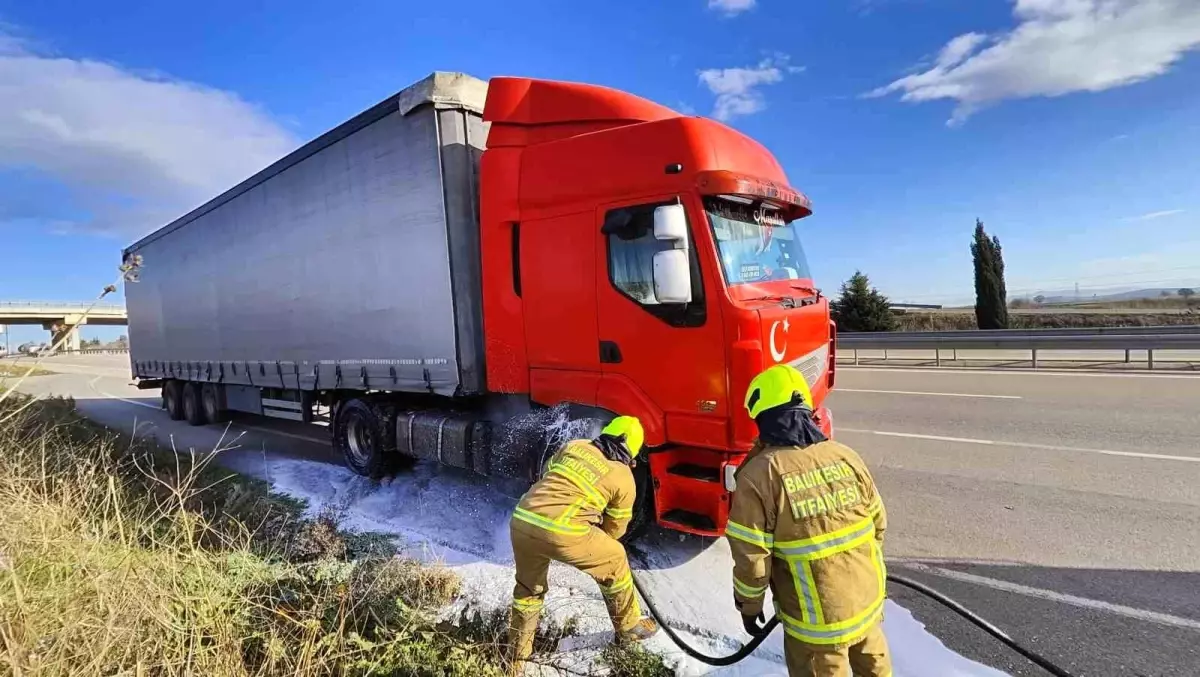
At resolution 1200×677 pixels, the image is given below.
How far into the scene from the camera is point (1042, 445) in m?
6.72

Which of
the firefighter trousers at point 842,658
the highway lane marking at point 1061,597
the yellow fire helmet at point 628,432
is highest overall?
the yellow fire helmet at point 628,432

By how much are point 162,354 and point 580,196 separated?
11.0 meters

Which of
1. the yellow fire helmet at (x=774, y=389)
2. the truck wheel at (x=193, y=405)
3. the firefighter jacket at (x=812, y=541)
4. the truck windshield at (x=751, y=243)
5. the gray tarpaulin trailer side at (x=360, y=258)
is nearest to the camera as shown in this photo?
the firefighter jacket at (x=812, y=541)

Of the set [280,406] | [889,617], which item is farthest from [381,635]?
[280,406]

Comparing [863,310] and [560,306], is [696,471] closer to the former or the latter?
[560,306]

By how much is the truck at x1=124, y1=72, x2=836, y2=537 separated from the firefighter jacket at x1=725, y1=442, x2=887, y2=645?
58.9 inches

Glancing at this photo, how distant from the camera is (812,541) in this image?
84.1 inches

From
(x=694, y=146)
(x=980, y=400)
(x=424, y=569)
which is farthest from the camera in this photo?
(x=980, y=400)

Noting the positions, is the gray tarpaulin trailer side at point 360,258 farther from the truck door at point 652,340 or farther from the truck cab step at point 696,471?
the truck cab step at point 696,471

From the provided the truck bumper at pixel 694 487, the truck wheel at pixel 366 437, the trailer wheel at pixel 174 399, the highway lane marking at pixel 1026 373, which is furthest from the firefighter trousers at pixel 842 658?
the trailer wheel at pixel 174 399

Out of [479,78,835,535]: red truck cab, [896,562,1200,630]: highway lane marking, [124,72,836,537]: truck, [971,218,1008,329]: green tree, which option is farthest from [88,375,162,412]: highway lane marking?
[971,218,1008,329]: green tree

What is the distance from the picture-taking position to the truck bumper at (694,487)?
3814 millimetres

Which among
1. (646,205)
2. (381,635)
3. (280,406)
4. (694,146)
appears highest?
(694,146)

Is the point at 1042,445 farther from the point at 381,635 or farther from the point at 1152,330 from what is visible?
the point at 1152,330
